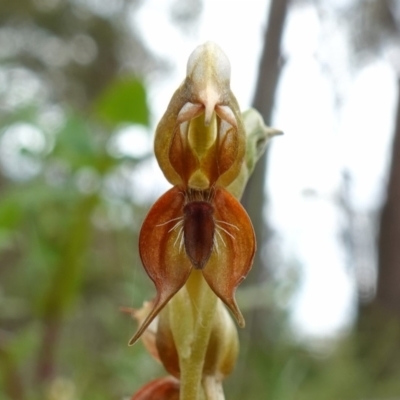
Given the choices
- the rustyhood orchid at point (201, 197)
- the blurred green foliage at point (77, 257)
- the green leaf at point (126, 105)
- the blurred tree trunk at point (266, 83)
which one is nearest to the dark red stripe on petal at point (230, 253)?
the rustyhood orchid at point (201, 197)

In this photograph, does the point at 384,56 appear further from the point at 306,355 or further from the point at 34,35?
the point at 34,35

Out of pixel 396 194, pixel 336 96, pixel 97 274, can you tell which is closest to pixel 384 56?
pixel 396 194

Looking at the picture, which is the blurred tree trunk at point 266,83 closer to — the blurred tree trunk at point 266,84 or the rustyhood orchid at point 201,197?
the blurred tree trunk at point 266,84

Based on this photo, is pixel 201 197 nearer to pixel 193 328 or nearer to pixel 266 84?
pixel 193 328

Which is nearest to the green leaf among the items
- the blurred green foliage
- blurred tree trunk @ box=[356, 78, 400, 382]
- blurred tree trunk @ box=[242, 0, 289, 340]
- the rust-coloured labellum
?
the blurred green foliage

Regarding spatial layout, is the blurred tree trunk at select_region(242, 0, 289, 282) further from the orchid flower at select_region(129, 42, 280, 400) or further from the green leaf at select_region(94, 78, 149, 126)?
the orchid flower at select_region(129, 42, 280, 400)
